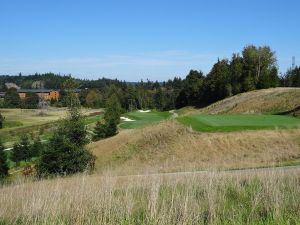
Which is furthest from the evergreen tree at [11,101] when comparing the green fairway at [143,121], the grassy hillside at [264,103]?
the grassy hillside at [264,103]

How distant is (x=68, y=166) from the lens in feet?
84.2

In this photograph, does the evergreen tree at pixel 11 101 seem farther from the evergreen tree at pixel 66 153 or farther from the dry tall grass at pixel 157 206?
the dry tall grass at pixel 157 206

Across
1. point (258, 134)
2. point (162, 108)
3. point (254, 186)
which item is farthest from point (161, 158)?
point (162, 108)

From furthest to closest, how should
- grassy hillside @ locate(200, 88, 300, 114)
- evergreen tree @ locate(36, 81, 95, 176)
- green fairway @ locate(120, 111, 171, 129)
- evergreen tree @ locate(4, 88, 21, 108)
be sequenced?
evergreen tree @ locate(4, 88, 21, 108)
green fairway @ locate(120, 111, 171, 129)
grassy hillside @ locate(200, 88, 300, 114)
evergreen tree @ locate(36, 81, 95, 176)

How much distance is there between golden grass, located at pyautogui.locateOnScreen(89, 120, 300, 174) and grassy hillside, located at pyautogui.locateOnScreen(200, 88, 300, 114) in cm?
1869

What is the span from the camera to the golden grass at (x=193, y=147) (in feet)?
92.5

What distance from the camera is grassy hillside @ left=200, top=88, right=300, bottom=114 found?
51.3 m

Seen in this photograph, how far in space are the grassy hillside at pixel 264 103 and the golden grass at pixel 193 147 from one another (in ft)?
61.3

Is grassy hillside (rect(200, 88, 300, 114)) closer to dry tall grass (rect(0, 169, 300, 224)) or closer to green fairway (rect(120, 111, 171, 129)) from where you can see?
green fairway (rect(120, 111, 171, 129))

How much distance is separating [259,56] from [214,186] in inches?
2926

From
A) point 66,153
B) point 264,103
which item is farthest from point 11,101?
point 66,153

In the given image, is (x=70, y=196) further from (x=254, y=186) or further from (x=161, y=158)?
(x=161, y=158)

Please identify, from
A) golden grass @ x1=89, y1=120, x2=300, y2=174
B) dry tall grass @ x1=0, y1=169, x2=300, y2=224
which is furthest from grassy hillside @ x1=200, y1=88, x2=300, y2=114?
dry tall grass @ x1=0, y1=169, x2=300, y2=224

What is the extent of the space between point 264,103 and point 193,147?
2554 centimetres
